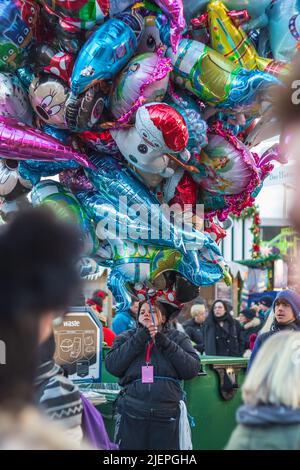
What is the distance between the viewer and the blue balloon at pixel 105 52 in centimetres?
254

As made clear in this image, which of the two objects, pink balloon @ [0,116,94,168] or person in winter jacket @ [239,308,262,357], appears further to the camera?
person in winter jacket @ [239,308,262,357]

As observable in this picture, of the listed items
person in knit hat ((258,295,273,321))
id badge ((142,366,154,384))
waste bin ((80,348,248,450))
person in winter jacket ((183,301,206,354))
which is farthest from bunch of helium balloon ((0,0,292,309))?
person in winter jacket ((183,301,206,354))

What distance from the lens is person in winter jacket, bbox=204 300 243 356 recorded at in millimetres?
5914

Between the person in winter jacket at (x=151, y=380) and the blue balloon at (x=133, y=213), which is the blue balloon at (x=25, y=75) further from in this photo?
the person in winter jacket at (x=151, y=380)

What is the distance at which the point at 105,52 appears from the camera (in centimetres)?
Answer: 253

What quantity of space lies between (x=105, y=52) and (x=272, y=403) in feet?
5.62

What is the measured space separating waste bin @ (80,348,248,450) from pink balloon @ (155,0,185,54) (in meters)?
1.94

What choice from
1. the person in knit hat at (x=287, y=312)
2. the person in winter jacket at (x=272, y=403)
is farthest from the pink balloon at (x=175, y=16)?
the person in winter jacket at (x=272, y=403)

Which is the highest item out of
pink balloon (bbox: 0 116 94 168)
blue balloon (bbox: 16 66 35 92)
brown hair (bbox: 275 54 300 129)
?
blue balloon (bbox: 16 66 35 92)

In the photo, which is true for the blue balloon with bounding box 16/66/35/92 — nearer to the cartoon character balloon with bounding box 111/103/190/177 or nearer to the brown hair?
the cartoon character balloon with bounding box 111/103/190/177

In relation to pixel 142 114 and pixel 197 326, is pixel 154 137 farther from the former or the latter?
pixel 197 326

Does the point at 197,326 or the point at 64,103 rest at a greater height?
the point at 64,103

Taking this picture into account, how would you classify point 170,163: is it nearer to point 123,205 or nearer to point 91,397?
point 123,205

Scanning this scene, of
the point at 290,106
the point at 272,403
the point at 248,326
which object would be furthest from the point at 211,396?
the point at 272,403
